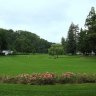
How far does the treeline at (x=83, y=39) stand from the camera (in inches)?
3971

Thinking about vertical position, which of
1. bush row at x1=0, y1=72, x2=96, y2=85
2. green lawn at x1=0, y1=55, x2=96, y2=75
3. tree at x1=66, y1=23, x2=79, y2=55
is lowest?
green lawn at x1=0, y1=55, x2=96, y2=75

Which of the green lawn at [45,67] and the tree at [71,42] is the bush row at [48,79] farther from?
the tree at [71,42]

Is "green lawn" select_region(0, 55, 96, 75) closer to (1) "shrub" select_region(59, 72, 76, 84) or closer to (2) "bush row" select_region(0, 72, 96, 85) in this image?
(2) "bush row" select_region(0, 72, 96, 85)

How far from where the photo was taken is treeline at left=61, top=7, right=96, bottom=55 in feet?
331

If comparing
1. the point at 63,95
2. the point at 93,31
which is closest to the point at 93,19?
the point at 93,31

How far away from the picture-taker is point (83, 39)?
355 ft

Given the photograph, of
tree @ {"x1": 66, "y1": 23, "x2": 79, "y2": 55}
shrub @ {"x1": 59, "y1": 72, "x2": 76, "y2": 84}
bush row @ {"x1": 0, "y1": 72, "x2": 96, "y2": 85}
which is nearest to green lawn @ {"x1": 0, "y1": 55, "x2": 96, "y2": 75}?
bush row @ {"x1": 0, "y1": 72, "x2": 96, "y2": 85}

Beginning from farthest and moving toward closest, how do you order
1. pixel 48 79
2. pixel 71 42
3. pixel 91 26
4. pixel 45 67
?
pixel 71 42, pixel 91 26, pixel 45 67, pixel 48 79

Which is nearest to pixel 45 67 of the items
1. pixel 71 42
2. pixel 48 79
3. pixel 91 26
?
pixel 48 79

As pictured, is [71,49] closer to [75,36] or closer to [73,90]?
[75,36]

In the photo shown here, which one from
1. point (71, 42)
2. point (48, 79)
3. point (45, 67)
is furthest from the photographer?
point (71, 42)

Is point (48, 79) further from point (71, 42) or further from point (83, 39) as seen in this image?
point (71, 42)

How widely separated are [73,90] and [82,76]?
4.71 metres

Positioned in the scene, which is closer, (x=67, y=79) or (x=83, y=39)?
(x=67, y=79)
